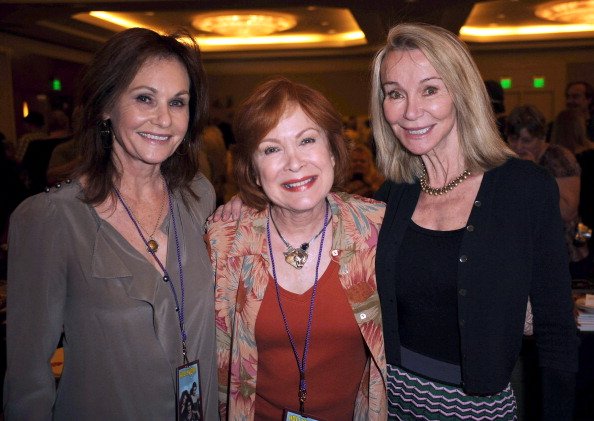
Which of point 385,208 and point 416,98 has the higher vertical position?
point 416,98

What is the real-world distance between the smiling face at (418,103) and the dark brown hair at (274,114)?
0.22m

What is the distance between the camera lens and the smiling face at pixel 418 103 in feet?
5.75

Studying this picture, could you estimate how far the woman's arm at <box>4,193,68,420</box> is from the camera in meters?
1.52

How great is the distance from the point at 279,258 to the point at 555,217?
926 millimetres

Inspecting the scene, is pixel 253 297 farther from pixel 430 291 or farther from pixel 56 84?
pixel 56 84

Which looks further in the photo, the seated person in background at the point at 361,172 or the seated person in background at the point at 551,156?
the seated person in background at the point at 361,172

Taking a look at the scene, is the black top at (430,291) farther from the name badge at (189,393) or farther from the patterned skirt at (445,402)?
the name badge at (189,393)

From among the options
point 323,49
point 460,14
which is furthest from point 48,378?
point 323,49

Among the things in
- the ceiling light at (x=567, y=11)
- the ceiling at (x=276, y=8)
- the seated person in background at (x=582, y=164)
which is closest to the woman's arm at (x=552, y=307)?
the seated person in background at (x=582, y=164)

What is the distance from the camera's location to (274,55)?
Answer: 13094mm

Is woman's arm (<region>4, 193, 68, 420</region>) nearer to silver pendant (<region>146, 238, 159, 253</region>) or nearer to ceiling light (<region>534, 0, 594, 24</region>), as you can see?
silver pendant (<region>146, 238, 159, 253</region>)

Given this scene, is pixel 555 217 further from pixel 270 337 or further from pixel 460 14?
pixel 460 14

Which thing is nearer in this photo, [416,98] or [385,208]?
[416,98]

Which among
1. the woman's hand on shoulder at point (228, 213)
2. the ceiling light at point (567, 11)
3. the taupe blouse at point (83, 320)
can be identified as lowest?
the taupe blouse at point (83, 320)
